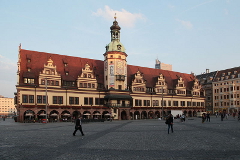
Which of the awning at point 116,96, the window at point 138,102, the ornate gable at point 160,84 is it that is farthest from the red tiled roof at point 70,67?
the window at point 138,102

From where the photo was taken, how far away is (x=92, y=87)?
69.8 meters

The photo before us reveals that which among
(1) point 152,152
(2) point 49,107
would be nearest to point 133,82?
(2) point 49,107

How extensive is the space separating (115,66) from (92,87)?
8555 millimetres

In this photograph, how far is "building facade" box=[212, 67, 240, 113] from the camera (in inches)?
3880

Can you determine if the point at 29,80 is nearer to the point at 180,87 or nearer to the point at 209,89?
the point at 180,87

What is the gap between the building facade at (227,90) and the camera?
98562mm

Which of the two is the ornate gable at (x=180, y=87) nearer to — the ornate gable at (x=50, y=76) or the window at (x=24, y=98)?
the ornate gable at (x=50, y=76)

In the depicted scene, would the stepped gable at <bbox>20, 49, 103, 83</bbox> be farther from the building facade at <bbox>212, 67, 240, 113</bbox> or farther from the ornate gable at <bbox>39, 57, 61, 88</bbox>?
the building facade at <bbox>212, 67, 240, 113</bbox>

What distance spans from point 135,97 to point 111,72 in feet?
38.3

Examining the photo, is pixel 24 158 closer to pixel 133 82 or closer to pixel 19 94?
pixel 19 94

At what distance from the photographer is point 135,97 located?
77.2m

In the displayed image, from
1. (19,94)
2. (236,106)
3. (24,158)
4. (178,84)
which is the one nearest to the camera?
(24,158)

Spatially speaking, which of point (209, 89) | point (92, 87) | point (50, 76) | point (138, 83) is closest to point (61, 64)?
point (50, 76)

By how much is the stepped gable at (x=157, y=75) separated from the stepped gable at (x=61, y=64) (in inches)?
443
